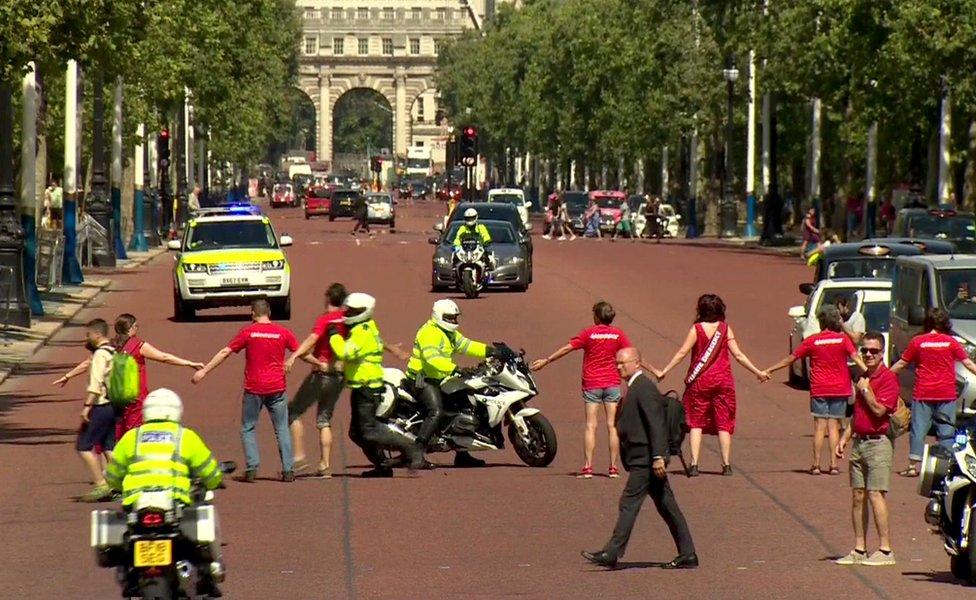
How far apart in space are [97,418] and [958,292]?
9.59 metres

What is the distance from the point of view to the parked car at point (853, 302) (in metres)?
24.6

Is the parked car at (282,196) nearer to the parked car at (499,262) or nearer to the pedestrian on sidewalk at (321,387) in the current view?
the parked car at (499,262)

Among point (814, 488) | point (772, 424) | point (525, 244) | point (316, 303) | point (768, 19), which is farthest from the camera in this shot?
point (768, 19)

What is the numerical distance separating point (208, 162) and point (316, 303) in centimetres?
7142

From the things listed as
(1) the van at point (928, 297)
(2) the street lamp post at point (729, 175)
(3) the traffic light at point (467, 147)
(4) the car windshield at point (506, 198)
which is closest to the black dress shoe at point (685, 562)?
(1) the van at point (928, 297)

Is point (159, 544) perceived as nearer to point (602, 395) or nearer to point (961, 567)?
point (961, 567)

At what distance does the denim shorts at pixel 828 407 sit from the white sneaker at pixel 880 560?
465cm

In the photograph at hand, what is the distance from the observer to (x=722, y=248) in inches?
2463

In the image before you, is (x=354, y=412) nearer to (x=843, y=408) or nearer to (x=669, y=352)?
(x=843, y=408)

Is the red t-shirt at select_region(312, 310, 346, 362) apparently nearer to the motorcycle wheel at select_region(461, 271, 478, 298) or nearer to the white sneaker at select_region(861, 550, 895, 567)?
the white sneaker at select_region(861, 550, 895, 567)

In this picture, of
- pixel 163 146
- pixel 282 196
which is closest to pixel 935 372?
pixel 163 146

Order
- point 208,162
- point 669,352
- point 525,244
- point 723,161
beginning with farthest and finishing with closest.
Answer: point 208,162 → point 723,161 → point 525,244 → point 669,352

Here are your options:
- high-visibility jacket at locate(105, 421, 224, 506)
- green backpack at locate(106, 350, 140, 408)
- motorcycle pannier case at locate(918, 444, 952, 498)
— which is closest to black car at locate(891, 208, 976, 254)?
green backpack at locate(106, 350, 140, 408)

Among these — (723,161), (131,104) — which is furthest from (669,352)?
(723,161)
